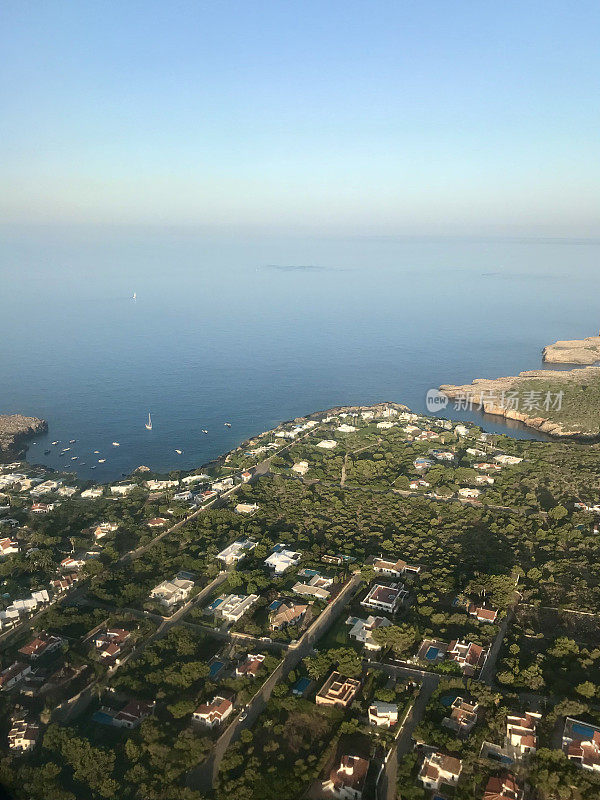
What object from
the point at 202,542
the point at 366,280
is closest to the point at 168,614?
the point at 202,542

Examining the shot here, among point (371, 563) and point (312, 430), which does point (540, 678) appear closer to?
point (371, 563)

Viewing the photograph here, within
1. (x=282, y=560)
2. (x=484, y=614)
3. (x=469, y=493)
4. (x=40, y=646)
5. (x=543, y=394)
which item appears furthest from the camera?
(x=543, y=394)

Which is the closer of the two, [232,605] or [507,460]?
[232,605]

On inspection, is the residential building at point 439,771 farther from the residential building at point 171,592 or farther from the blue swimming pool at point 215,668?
the residential building at point 171,592

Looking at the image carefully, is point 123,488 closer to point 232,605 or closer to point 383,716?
point 232,605

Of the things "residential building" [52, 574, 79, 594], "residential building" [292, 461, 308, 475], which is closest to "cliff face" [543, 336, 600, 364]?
"residential building" [292, 461, 308, 475]

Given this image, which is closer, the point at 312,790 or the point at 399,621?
the point at 312,790

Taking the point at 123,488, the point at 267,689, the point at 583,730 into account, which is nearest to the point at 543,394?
the point at 123,488

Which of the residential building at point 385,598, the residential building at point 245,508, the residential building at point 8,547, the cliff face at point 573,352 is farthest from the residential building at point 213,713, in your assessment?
the cliff face at point 573,352
